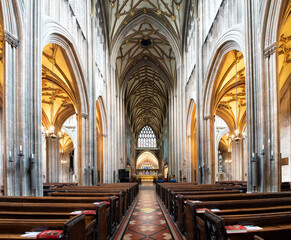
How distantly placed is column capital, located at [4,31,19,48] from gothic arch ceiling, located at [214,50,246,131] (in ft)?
25.2

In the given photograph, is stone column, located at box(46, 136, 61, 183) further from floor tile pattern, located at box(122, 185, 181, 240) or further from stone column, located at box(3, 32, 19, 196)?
stone column, located at box(3, 32, 19, 196)

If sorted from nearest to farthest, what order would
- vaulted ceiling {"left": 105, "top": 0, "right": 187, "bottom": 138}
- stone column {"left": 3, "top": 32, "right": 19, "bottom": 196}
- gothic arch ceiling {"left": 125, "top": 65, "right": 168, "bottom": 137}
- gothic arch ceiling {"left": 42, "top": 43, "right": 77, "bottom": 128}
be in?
stone column {"left": 3, "top": 32, "right": 19, "bottom": 196}, gothic arch ceiling {"left": 42, "top": 43, "right": 77, "bottom": 128}, vaulted ceiling {"left": 105, "top": 0, "right": 187, "bottom": 138}, gothic arch ceiling {"left": 125, "top": 65, "right": 168, "bottom": 137}

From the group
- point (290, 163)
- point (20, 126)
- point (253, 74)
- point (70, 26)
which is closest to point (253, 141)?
point (253, 74)

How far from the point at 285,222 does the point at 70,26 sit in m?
10.8

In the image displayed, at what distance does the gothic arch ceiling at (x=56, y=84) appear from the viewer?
1266 centimetres

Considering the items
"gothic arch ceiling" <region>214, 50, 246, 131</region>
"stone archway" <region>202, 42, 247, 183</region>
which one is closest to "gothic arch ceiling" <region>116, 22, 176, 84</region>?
"gothic arch ceiling" <region>214, 50, 246, 131</region>

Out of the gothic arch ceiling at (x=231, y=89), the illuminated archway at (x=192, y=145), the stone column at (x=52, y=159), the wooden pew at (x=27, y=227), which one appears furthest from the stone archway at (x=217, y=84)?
the stone column at (x=52, y=159)

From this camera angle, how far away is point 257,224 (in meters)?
3.31

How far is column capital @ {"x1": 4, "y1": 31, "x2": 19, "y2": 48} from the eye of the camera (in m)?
6.63

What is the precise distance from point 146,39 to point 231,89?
10499mm

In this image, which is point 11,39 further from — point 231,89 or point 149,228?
point 231,89

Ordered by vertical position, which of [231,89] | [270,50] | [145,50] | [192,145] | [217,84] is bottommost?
[192,145]

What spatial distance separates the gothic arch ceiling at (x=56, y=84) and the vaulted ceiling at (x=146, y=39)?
5895 millimetres

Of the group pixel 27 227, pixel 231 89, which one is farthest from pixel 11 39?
pixel 231 89
